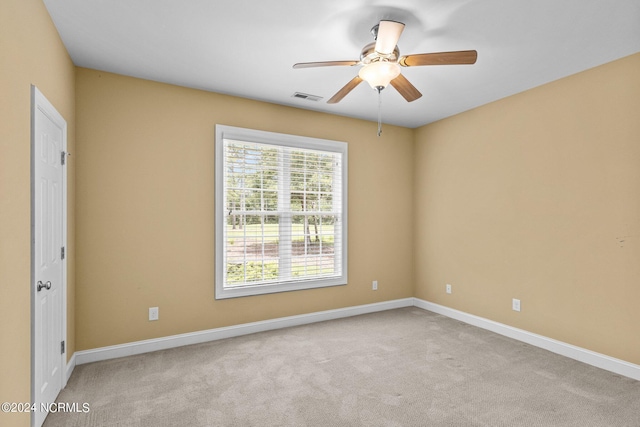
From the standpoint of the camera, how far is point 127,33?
97.7 inches

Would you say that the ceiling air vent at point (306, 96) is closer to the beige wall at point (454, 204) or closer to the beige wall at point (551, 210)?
the beige wall at point (454, 204)

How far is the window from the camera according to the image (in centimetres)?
372

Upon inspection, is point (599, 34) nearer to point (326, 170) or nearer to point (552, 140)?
point (552, 140)

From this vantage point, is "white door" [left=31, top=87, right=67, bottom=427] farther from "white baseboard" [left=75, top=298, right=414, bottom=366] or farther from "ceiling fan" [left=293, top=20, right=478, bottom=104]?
"ceiling fan" [left=293, top=20, right=478, bottom=104]

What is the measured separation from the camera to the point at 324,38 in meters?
2.54

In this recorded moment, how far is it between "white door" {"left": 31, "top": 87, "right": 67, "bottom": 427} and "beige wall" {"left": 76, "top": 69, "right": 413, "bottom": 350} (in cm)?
48

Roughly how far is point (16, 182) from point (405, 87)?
2.53 m

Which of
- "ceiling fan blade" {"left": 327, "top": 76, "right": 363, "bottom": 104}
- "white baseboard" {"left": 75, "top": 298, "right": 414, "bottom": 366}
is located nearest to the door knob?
"white baseboard" {"left": 75, "top": 298, "right": 414, "bottom": 366}

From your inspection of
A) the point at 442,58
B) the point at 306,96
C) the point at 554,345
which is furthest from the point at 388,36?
the point at 554,345

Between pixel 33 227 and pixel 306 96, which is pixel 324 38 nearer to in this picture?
pixel 306 96

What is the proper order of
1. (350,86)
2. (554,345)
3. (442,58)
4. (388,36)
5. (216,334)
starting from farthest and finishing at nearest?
(216,334), (554,345), (350,86), (442,58), (388,36)

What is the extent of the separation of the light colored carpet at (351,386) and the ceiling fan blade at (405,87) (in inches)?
91.9

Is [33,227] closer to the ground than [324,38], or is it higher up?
closer to the ground

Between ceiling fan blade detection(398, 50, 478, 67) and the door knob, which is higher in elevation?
ceiling fan blade detection(398, 50, 478, 67)
